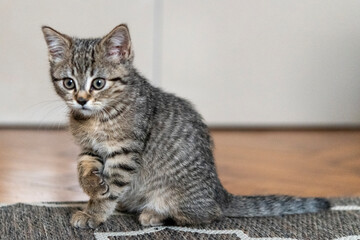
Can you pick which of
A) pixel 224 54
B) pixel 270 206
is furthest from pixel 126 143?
pixel 224 54

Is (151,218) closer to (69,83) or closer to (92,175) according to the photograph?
(92,175)

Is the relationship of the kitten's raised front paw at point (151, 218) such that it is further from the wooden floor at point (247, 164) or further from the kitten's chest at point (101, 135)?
the wooden floor at point (247, 164)

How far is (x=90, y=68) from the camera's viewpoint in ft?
4.41

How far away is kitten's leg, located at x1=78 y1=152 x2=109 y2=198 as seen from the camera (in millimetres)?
1351

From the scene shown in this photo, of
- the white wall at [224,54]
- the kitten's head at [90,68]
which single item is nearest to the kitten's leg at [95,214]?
the kitten's head at [90,68]

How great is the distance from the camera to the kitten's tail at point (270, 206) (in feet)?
4.86

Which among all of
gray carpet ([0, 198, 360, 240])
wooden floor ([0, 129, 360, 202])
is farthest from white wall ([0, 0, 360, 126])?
gray carpet ([0, 198, 360, 240])

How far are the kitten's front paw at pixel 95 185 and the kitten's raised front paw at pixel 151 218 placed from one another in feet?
0.40

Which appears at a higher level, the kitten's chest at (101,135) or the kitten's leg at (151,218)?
the kitten's chest at (101,135)

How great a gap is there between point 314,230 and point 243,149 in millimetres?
1116

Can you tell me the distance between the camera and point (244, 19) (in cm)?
287

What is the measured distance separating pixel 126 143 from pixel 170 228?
24 cm

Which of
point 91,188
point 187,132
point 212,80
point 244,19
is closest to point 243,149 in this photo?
point 212,80

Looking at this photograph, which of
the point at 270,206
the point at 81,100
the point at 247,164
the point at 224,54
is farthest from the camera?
the point at 224,54
